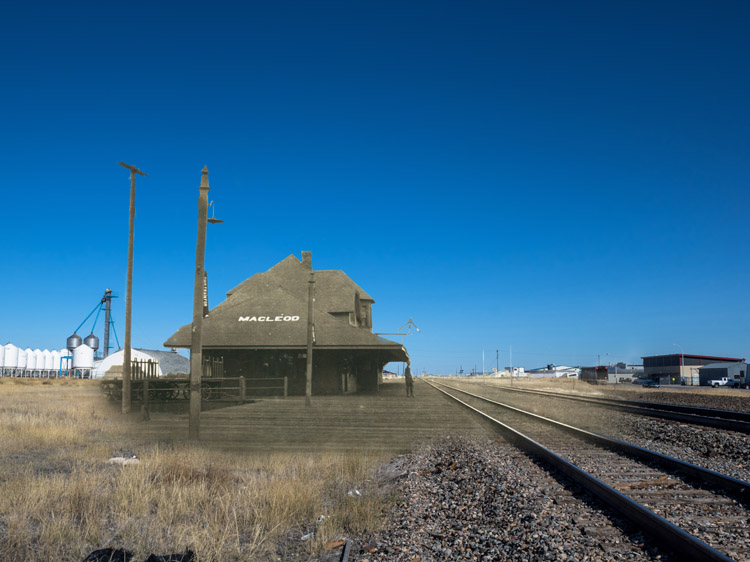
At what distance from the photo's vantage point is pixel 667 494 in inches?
288

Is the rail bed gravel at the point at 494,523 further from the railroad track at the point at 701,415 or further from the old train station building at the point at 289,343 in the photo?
the old train station building at the point at 289,343

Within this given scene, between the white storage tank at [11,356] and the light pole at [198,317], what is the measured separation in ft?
348

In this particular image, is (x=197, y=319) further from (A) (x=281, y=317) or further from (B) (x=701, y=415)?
(A) (x=281, y=317)

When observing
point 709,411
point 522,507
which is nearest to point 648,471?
point 522,507

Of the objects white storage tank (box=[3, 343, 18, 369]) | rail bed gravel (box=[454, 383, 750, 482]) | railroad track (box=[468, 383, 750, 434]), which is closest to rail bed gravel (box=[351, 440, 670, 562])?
rail bed gravel (box=[454, 383, 750, 482])

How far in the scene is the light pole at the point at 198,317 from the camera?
13.5 metres

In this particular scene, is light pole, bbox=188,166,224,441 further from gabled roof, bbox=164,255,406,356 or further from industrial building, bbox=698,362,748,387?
industrial building, bbox=698,362,748,387

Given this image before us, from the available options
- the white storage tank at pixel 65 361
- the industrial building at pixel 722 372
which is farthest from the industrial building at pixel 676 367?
the white storage tank at pixel 65 361

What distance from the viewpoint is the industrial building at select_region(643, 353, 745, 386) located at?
103 metres

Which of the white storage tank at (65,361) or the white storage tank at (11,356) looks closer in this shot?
the white storage tank at (11,356)

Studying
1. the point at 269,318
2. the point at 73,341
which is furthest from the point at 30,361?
the point at 269,318

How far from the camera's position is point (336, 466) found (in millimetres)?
9227

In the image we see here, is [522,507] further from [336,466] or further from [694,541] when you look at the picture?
[336,466]

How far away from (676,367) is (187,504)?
125 m
